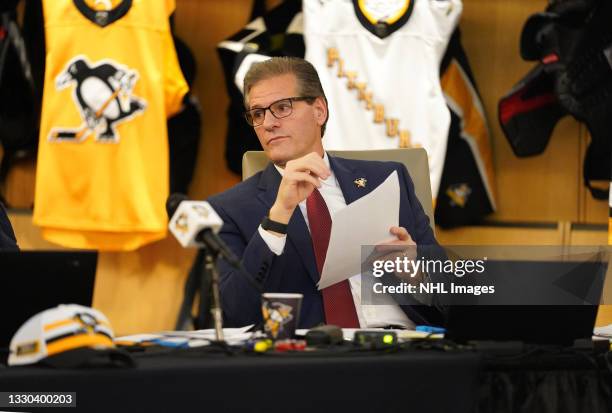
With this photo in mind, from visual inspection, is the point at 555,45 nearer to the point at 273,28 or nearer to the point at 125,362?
the point at 273,28

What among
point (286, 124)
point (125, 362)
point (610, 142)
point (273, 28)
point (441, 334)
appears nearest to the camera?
point (125, 362)

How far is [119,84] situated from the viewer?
3869mm

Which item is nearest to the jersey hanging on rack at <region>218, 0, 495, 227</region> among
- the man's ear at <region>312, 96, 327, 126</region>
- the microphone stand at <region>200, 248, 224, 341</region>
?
the man's ear at <region>312, 96, 327, 126</region>

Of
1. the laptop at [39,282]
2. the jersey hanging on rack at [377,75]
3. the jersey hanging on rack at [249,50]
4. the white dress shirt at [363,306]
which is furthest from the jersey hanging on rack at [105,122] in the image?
the laptop at [39,282]

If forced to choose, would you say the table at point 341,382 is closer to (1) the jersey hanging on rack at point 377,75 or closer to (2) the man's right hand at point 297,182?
(2) the man's right hand at point 297,182

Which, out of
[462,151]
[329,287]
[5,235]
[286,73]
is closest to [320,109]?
[286,73]

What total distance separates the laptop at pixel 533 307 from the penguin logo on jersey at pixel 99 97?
2.43 m

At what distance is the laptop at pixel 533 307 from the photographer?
1652 mm

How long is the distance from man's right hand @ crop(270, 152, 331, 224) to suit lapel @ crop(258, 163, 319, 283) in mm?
249

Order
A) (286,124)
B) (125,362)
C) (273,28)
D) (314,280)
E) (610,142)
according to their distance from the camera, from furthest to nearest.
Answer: (273,28) → (610,142) → (286,124) → (314,280) → (125,362)

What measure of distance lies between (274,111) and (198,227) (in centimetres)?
98

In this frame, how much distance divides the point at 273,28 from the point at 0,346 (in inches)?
106

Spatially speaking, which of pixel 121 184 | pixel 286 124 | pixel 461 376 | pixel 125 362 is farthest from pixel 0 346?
pixel 121 184

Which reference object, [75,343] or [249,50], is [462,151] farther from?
[75,343]
